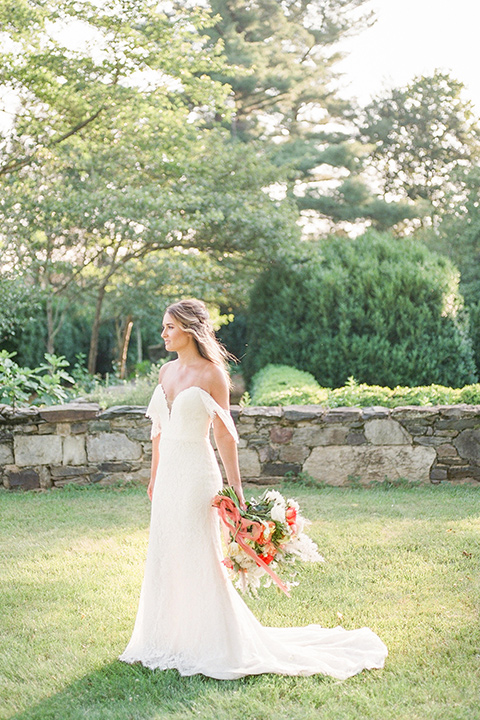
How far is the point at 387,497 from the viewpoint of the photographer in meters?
6.70

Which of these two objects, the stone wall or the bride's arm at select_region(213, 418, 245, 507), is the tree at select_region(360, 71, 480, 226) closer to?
the stone wall

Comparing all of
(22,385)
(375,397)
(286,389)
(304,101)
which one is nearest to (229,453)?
(375,397)

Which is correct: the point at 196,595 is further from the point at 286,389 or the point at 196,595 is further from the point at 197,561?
the point at 286,389

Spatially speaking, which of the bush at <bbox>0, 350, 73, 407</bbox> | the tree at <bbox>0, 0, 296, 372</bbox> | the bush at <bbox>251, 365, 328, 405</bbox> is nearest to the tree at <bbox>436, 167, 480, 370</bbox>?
the tree at <bbox>0, 0, 296, 372</bbox>

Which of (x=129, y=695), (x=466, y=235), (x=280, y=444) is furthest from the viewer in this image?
(x=466, y=235)

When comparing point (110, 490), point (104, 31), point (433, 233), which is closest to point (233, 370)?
point (433, 233)

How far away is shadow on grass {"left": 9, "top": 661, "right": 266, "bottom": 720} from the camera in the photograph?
3006 mm

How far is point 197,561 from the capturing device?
3379 mm

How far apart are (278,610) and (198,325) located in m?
1.82

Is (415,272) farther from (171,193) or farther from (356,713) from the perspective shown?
(356,713)

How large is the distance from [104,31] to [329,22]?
14789mm

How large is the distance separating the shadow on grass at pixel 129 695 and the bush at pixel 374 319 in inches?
376

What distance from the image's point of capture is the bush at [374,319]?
12438 mm

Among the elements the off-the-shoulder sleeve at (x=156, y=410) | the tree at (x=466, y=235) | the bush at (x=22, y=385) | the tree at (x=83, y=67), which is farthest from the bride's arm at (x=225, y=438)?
the tree at (x=466, y=235)
